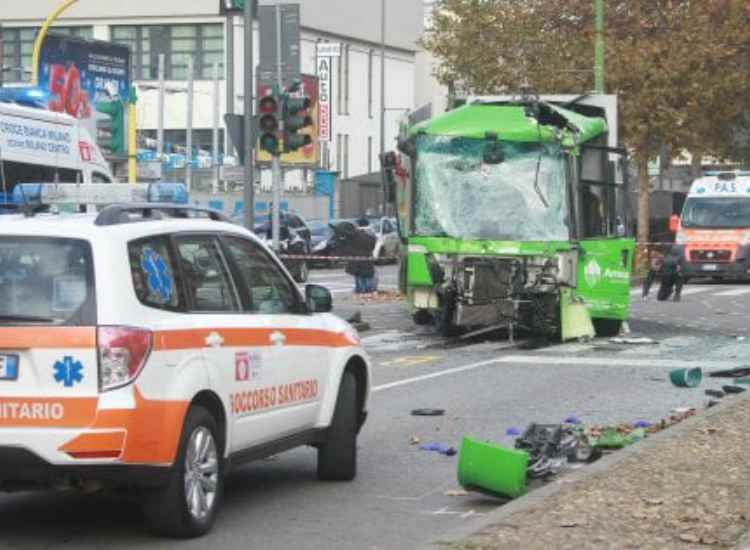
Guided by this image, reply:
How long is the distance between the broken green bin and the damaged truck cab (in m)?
11.5

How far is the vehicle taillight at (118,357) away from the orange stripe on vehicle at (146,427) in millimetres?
93

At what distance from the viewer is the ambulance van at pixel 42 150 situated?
21656 mm

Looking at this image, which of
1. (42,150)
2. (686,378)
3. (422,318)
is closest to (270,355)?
(686,378)

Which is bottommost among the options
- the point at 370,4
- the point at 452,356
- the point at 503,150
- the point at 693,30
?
the point at 452,356

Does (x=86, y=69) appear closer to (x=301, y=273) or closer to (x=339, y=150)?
(x=301, y=273)

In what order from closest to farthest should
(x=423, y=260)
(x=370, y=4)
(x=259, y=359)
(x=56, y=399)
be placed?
(x=56, y=399) < (x=259, y=359) < (x=423, y=260) < (x=370, y=4)

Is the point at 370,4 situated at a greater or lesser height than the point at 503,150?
greater

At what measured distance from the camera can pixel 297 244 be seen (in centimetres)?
4631

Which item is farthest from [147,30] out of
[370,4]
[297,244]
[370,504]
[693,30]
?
[370,504]

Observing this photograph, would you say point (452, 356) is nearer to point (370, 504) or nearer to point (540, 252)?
point (540, 252)

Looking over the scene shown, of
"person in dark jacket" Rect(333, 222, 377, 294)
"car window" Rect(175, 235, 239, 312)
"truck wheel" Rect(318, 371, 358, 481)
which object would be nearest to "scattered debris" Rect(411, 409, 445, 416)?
"truck wheel" Rect(318, 371, 358, 481)

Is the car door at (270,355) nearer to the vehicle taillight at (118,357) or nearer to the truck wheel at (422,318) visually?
the vehicle taillight at (118,357)

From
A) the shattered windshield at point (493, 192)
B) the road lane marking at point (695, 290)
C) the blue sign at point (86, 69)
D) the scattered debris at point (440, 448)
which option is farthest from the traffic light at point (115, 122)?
the scattered debris at point (440, 448)

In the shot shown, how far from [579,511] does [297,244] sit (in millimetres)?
38069
